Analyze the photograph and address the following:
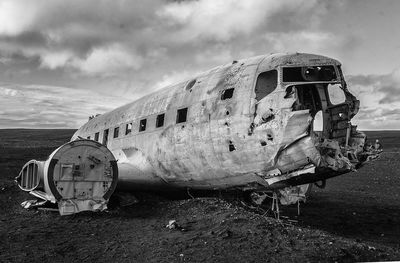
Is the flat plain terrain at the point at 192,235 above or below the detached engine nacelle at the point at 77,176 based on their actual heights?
below

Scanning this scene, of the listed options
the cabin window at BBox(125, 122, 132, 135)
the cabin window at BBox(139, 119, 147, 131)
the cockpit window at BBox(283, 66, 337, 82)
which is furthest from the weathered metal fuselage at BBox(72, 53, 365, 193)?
the cabin window at BBox(125, 122, 132, 135)

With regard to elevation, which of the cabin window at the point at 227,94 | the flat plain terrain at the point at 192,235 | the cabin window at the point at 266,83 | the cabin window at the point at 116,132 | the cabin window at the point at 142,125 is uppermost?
the cabin window at the point at 266,83

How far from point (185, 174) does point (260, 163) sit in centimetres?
304

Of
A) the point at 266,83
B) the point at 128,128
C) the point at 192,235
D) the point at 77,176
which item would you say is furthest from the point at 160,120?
the point at 192,235

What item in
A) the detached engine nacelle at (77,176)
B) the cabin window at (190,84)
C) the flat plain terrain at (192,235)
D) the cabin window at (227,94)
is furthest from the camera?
the cabin window at (190,84)

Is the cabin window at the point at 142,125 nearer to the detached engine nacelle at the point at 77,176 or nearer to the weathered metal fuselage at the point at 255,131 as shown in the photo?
the weathered metal fuselage at the point at 255,131

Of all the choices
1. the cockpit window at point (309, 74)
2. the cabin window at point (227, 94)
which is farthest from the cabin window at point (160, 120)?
the cockpit window at point (309, 74)

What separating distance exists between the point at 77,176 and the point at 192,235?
15.0ft

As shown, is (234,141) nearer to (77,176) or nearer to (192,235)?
(192,235)

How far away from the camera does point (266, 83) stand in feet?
34.3

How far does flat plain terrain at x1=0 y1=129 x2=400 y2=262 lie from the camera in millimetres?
8430

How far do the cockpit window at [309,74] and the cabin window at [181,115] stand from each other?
3.53 metres

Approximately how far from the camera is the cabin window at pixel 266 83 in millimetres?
10336

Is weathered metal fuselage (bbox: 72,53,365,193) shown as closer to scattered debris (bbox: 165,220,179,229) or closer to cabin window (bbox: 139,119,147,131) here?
cabin window (bbox: 139,119,147,131)
